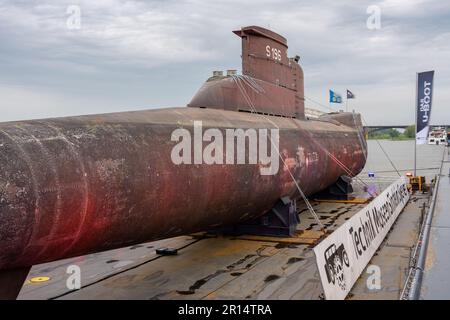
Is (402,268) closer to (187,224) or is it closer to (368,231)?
(368,231)

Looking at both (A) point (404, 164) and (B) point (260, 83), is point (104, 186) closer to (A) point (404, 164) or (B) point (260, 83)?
(B) point (260, 83)

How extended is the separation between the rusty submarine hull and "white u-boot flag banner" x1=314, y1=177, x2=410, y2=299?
2384 mm

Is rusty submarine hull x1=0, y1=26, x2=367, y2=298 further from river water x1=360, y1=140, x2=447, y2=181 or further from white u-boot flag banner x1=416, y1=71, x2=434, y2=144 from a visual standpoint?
white u-boot flag banner x1=416, y1=71, x2=434, y2=144

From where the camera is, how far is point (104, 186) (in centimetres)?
612

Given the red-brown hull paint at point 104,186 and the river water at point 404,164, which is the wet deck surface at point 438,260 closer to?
the red-brown hull paint at point 104,186

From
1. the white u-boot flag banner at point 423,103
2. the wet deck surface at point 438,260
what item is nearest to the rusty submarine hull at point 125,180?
the wet deck surface at point 438,260

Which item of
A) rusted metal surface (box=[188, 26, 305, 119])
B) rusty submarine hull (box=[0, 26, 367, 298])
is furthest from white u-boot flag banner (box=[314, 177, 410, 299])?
rusted metal surface (box=[188, 26, 305, 119])

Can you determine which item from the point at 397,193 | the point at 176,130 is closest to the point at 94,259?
the point at 176,130

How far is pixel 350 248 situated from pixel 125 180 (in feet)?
13.6

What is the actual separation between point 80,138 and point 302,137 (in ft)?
27.0

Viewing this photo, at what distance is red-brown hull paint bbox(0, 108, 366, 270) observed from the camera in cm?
523

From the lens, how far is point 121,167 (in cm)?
644

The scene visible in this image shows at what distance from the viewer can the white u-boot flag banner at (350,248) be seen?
6.46 meters

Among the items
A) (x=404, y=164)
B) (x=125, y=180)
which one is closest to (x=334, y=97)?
(x=125, y=180)
